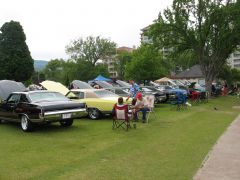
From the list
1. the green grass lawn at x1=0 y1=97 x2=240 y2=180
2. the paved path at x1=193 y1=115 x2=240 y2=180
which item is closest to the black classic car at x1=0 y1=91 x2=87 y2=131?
the green grass lawn at x1=0 y1=97 x2=240 y2=180

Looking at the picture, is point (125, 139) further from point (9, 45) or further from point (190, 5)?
point (9, 45)

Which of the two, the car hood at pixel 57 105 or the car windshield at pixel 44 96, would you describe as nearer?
the car hood at pixel 57 105

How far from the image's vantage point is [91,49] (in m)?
85.2

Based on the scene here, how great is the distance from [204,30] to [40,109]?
25261 mm

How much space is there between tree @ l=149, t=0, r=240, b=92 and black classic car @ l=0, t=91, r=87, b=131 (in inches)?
923

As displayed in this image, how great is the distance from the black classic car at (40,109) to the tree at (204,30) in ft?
76.9

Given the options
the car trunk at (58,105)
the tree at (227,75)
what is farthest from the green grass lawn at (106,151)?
the tree at (227,75)

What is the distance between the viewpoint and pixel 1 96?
15.7 metres

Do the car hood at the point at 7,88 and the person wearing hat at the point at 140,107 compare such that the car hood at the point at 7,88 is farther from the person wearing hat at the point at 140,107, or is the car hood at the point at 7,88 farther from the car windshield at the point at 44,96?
the person wearing hat at the point at 140,107

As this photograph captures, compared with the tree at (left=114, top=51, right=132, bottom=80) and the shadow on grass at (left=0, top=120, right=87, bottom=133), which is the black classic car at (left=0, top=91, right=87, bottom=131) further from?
the tree at (left=114, top=51, right=132, bottom=80)

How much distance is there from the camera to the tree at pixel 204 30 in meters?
33.4

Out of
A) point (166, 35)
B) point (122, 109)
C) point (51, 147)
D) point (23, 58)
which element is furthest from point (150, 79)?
point (51, 147)

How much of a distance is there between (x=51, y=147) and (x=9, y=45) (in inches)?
1696

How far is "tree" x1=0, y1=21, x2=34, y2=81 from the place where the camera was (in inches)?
1951
